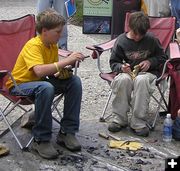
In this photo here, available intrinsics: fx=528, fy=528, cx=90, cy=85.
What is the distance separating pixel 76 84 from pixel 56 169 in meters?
0.73

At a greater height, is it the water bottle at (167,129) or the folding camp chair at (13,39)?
the folding camp chair at (13,39)

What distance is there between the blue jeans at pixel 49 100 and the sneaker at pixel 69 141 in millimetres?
42

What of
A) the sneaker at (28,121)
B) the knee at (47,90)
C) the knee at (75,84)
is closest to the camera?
the knee at (47,90)

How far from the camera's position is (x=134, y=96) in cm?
469

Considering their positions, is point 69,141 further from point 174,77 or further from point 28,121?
point 174,77

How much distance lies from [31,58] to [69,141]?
752 mm

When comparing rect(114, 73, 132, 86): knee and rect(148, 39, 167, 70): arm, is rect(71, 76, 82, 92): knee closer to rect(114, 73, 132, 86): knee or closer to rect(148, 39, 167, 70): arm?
rect(114, 73, 132, 86): knee

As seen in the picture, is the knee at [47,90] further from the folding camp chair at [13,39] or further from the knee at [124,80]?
the knee at [124,80]

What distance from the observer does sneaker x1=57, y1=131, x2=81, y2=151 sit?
170 inches

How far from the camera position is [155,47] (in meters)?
4.95

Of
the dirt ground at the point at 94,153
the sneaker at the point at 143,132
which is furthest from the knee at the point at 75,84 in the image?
the sneaker at the point at 143,132

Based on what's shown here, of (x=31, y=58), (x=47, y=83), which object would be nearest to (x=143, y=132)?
(x=47, y=83)

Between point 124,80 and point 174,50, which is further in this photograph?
point 174,50

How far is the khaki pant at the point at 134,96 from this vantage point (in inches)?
183
